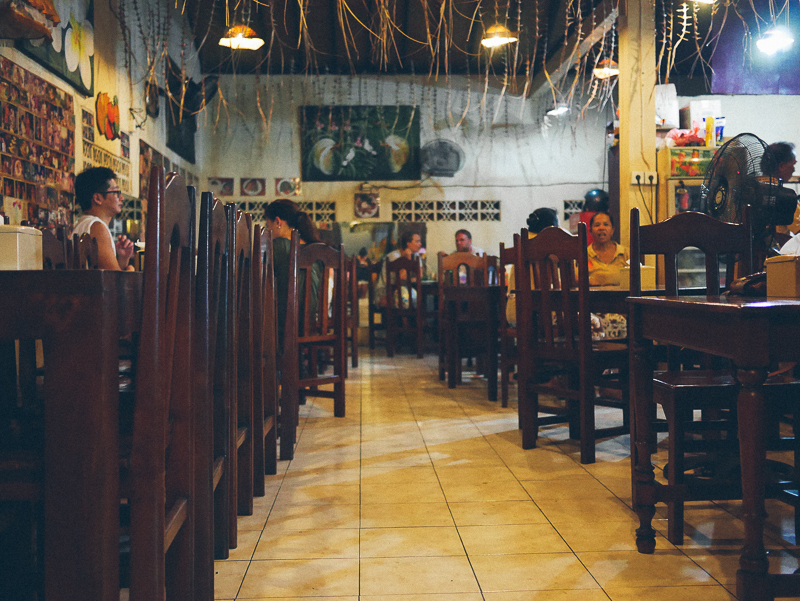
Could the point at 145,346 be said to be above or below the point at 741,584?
above

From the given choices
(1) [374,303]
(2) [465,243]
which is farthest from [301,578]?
(2) [465,243]

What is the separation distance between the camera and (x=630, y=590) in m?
1.62

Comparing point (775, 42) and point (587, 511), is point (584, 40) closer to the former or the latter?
point (775, 42)

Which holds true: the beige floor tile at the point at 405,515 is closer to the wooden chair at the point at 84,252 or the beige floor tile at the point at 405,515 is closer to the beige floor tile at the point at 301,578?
the beige floor tile at the point at 301,578

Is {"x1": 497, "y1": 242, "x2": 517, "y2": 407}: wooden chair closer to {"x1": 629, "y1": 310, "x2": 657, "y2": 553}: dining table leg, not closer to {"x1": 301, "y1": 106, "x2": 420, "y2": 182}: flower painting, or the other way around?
{"x1": 629, "y1": 310, "x2": 657, "y2": 553}: dining table leg

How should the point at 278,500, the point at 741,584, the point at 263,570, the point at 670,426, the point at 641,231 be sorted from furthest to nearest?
the point at 278,500
the point at 641,231
the point at 670,426
the point at 263,570
the point at 741,584

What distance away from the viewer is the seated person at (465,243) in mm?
8344

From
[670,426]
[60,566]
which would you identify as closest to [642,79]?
[670,426]

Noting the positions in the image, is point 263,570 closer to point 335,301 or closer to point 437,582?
point 437,582

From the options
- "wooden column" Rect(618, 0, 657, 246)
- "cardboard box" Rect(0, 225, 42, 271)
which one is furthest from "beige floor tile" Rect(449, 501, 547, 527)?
"wooden column" Rect(618, 0, 657, 246)

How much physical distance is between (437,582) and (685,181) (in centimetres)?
474

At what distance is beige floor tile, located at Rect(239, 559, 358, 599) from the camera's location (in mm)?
1639

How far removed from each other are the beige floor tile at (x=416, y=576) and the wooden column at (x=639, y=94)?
4.25 meters

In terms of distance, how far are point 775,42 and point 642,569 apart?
617 centimetres
